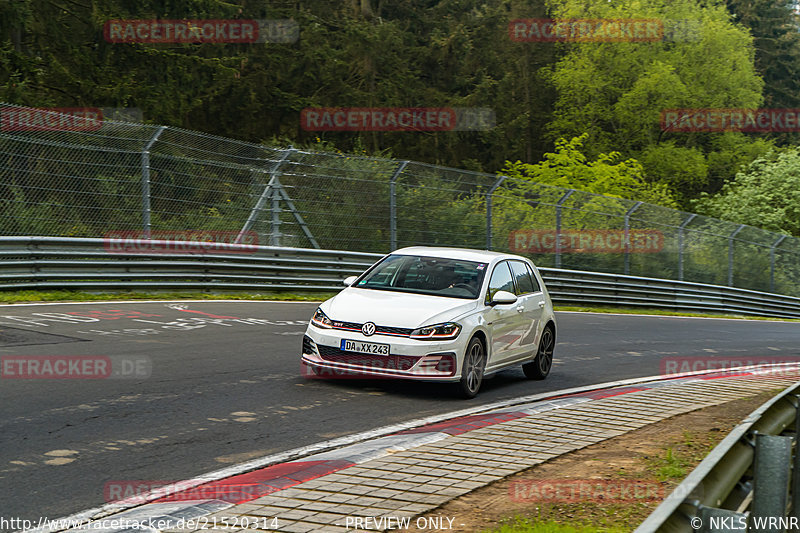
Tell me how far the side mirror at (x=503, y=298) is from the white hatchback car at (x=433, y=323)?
11 mm

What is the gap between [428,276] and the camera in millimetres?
10984

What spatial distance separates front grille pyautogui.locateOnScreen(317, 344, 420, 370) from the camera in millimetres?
9578

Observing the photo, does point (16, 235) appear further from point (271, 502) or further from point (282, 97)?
point (282, 97)

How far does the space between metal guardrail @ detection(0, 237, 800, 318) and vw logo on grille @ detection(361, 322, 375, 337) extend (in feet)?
28.2

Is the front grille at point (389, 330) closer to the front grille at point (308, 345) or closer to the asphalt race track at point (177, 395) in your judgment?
the front grille at point (308, 345)

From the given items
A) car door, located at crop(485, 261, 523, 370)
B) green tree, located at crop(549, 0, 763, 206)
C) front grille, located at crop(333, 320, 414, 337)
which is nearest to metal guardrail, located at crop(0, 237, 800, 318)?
front grille, located at crop(333, 320, 414, 337)

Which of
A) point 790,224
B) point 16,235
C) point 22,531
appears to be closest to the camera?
point 22,531

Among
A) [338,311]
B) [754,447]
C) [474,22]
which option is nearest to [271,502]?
[754,447]

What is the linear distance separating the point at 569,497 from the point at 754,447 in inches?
79.3

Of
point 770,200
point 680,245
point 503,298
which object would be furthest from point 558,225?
point 770,200

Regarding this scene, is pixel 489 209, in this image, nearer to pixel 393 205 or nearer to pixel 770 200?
pixel 393 205

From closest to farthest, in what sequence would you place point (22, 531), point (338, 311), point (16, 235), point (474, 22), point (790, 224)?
point (22, 531) < point (338, 311) < point (16, 235) < point (790, 224) < point (474, 22)

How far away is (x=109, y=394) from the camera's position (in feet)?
28.6

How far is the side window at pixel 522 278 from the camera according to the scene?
11859 mm
